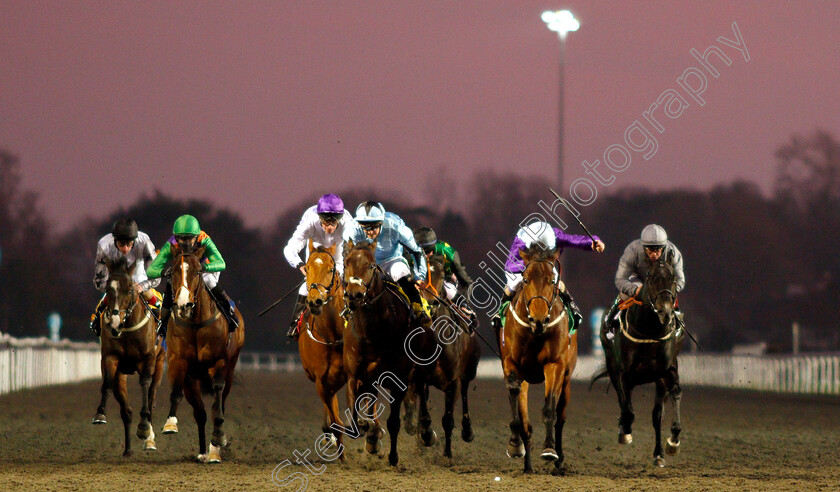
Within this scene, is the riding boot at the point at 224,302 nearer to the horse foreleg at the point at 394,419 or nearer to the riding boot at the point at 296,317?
the riding boot at the point at 296,317

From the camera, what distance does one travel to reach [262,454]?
39.2 ft

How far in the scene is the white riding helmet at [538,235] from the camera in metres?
10.1

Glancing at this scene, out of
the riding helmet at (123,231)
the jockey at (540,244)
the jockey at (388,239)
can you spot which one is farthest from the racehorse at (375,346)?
the riding helmet at (123,231)

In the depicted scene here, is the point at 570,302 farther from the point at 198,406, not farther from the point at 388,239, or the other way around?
the point at 198,406

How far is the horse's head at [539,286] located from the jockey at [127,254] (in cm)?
402

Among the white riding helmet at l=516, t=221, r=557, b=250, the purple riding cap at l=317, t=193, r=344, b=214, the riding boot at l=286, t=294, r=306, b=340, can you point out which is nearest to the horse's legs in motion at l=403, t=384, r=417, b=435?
the riding boot at l=286, t=294, r=306, b=340

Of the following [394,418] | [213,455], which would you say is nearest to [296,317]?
[213,455]

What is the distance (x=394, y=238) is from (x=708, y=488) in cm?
344

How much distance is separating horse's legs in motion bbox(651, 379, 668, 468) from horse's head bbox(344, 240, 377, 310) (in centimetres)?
346

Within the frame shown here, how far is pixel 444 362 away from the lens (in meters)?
11.3

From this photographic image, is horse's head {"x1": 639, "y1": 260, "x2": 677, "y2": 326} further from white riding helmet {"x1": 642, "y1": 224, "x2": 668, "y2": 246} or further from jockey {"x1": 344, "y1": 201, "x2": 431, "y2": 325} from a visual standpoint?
jockey {"x1": 344, "y1": 201, "x2": 431, "y2": 325}

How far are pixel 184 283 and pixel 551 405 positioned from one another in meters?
3.39

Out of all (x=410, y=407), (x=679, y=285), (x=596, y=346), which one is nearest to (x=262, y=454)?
(x=410, y=407)

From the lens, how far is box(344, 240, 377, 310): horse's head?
9023 millimetres
